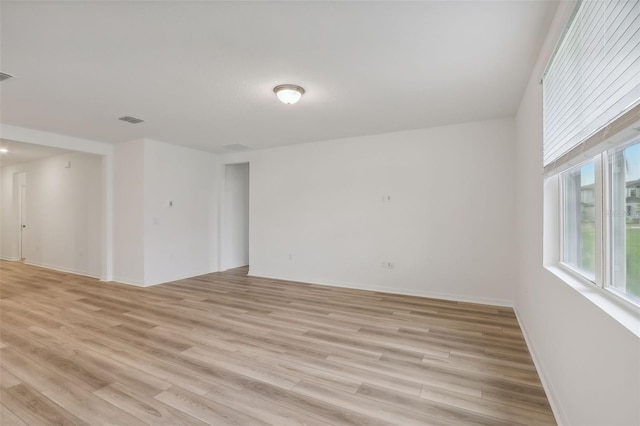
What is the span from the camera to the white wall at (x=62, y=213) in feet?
19.8

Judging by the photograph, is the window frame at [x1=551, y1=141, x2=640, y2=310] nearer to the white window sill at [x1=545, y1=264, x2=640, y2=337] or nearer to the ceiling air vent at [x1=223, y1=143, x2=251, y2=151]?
the white window sill at [x1=545, y1=264, x2=640, y2=337]

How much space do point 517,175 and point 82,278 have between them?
7.87 m

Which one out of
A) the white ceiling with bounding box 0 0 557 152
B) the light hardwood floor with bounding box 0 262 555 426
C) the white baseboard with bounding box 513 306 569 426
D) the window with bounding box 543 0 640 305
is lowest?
the light hardwood floor with bounding box 0 262 555 426

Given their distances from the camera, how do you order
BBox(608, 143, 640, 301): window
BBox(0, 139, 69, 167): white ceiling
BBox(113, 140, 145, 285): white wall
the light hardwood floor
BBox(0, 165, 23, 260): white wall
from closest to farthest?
BBox(608, 143, 640, 301): window → the light hardwood floor → BBox(113, 140, 145, 285): white wall → BBox(0, 139, 69, 167): white ceiling → BBox(0, 165, 23, 260): white wall

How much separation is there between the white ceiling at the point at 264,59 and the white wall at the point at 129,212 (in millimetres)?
1219

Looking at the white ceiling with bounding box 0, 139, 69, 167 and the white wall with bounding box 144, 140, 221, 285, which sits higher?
the white ceiling with bounding box 0, 139, 69, 167

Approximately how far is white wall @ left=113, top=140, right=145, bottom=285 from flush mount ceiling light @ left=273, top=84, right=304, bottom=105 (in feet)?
11.4

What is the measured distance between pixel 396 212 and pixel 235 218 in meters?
4.01

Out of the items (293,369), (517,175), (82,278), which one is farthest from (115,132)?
(517,175)

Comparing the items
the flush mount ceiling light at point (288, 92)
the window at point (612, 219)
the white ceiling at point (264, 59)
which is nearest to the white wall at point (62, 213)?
the white ceiling at point (264, 59)

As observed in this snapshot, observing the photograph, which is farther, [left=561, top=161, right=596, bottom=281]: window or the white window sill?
[left=561, top=161, right=596, bottom=281]: window

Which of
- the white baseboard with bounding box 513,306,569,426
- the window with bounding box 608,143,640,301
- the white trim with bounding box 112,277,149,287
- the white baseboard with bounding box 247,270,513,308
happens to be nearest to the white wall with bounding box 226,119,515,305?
the white baseboard with bounding box 247,270,513,308

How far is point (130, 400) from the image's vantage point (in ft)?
6.47

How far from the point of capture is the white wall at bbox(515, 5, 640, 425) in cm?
107
